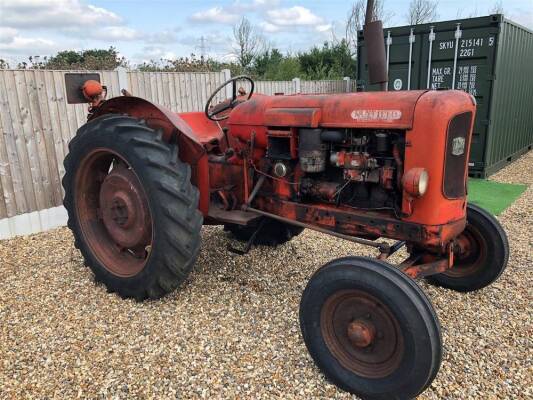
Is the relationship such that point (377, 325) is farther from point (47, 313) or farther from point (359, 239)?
point (47, 313)

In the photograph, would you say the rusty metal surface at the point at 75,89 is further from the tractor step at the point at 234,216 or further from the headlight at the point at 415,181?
the headlight at the point at 415,181

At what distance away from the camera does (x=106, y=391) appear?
226 cm

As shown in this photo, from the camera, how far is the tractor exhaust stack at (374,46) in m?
2.59

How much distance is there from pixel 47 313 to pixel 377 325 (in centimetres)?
219

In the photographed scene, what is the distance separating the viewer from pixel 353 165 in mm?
2588

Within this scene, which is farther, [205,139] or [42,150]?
[42,150]

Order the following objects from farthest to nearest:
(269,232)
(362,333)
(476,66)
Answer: (476,66) → (269,232) → (362,333)

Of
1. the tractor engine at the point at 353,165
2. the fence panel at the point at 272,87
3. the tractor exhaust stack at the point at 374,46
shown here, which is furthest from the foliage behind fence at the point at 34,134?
the tractor exhaust stack at the point at 374,46

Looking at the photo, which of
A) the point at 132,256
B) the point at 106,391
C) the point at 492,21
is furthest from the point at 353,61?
the point at 106,391

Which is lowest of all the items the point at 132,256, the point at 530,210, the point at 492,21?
the point at 530,210

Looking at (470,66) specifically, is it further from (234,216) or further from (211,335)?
(211,335)

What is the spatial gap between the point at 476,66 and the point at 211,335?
6.30m

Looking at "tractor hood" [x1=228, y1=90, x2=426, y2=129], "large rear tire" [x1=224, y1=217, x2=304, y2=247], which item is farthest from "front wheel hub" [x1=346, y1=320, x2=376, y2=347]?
"large rear tire" [x1=224, y1=217, x2=304, y2=247]

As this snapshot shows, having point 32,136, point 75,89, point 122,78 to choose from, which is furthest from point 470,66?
point 32,136
